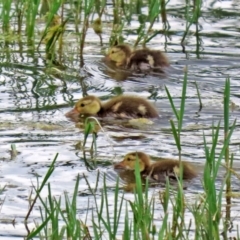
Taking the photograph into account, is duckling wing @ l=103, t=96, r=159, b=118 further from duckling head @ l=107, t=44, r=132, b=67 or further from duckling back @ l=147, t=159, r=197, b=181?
duckling back @ l=147, t=159, r=197, b=181

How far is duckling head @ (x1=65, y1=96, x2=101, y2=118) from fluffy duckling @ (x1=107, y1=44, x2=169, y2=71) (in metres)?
0.94

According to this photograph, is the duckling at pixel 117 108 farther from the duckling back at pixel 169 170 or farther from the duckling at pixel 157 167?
the duckling back at pixel 169 170

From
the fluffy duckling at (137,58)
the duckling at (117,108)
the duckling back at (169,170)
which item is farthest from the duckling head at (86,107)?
the duckling back at (169,170)

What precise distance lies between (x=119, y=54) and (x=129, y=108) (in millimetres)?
1222

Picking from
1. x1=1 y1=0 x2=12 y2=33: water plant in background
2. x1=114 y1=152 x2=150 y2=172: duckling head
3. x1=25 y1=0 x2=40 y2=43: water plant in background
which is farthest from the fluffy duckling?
x1=114 y1=152 x2=150 y2=172: duckling head

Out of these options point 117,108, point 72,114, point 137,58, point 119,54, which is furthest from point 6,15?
point 117,108

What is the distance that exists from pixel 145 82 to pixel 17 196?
8.40ft

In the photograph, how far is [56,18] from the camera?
25.2ft

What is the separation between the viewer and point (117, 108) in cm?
590

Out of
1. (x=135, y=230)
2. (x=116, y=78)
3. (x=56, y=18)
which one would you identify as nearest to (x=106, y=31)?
(x=56, y=18)

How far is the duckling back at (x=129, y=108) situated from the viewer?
19.2 ft

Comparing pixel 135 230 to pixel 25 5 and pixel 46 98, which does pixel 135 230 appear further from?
pixel 25 5

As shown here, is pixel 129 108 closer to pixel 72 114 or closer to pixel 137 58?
pixel 72 114

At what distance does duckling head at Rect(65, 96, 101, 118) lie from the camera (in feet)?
19.2
